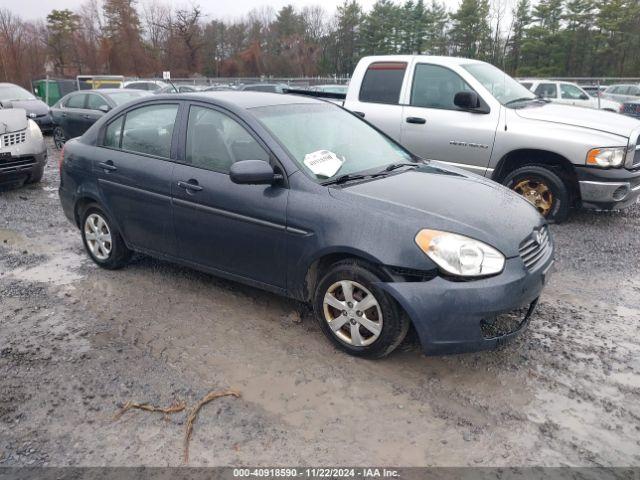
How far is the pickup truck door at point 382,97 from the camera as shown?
7.01m

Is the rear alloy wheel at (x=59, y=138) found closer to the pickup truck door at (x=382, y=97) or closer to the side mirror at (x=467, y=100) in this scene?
the pickup truck door at (x=382, y=97)

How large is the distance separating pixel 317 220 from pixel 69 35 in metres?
61.9

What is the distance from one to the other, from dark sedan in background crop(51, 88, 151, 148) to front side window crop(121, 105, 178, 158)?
26.1 ft

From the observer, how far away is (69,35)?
54938 millimetres

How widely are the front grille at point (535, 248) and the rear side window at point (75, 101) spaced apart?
12117 mm

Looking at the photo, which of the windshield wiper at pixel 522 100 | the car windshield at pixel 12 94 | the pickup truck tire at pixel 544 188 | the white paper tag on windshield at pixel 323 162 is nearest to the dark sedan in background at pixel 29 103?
the car windshield at pixel 12 94

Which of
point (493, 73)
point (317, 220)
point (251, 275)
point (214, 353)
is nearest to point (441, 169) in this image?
point (317, 220)

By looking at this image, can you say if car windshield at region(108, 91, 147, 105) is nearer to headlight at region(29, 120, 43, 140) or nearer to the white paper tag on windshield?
headlight at region(29, 120, 43, 140)

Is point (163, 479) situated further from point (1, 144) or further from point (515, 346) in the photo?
point (1, 144)

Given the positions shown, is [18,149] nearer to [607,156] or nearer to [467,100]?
[467,100]

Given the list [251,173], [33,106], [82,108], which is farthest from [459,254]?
[33,106]

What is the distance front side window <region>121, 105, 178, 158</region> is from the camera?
430 centimetres

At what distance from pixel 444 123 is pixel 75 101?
1014 centimetres

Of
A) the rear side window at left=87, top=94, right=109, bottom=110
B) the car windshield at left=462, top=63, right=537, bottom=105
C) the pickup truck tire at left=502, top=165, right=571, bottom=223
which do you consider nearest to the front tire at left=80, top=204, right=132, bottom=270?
the pickup truck tire at left=502, top=165, right=571, bottom=223
